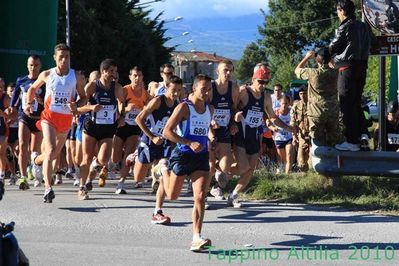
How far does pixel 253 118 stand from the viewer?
34.8ft

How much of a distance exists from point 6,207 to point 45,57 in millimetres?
9113

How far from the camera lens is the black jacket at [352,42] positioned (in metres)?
10.2

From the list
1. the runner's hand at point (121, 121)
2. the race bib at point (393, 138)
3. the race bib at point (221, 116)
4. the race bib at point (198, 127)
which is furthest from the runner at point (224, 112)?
the race bib at point (393, 138)

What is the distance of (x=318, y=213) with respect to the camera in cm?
1004

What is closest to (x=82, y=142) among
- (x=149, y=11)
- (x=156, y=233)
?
(x=156, y=233)

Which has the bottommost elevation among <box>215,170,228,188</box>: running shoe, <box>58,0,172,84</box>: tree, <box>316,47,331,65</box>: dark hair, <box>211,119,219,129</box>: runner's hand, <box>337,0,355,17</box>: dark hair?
<box>215,170,228,188</box>: running shoe

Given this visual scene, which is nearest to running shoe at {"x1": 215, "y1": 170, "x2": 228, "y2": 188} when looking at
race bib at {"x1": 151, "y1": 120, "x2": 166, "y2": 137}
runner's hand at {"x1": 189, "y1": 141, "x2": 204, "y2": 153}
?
race bib at {"x1": 151, "y1": 120, "x2": 166, "y2": 137}

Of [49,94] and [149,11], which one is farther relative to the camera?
[149,11]

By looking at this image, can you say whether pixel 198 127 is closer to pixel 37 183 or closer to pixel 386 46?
pixel 386 46

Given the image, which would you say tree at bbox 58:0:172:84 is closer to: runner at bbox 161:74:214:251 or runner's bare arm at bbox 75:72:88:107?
runner's bare arm at bbox 75:72:88:107

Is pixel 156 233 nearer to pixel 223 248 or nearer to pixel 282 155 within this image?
pixel 223 248

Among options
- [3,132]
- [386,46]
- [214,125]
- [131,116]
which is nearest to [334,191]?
[214,125]

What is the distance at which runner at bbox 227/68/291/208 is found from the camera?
1052 centimetres

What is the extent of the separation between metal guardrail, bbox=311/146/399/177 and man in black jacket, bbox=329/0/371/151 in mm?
180
